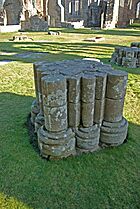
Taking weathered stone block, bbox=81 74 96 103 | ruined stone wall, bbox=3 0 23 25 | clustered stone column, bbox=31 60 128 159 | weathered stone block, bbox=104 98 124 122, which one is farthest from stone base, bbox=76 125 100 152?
ruined stone wall, bbox=3 0 23 25

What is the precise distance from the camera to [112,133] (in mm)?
3611

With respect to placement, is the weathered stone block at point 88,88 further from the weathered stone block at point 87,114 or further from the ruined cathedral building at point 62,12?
the ruined cathedral building at point 62,12

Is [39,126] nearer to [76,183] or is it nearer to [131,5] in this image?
[76,183]

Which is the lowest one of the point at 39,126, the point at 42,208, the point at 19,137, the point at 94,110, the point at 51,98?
the point at 42,208

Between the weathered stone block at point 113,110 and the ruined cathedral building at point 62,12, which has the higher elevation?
the ruined cathedral building at point 62,12

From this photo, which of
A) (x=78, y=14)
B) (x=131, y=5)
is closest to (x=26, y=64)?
(x=131, y=5)

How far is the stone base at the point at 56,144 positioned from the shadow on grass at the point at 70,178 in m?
0.12

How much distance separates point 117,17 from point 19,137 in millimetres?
33796

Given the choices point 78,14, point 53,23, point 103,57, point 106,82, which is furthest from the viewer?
point 78,14

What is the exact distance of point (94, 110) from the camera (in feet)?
11.6

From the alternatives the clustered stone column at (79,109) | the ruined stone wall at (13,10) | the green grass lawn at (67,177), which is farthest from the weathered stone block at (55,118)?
the ruined stone wall at (13,10)

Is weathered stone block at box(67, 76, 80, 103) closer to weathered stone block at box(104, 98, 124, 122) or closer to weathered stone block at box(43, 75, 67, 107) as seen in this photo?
weathered stone block at box(43, 75, 67, 107)

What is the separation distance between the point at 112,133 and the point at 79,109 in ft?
2.37

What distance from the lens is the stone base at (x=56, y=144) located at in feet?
10.6
